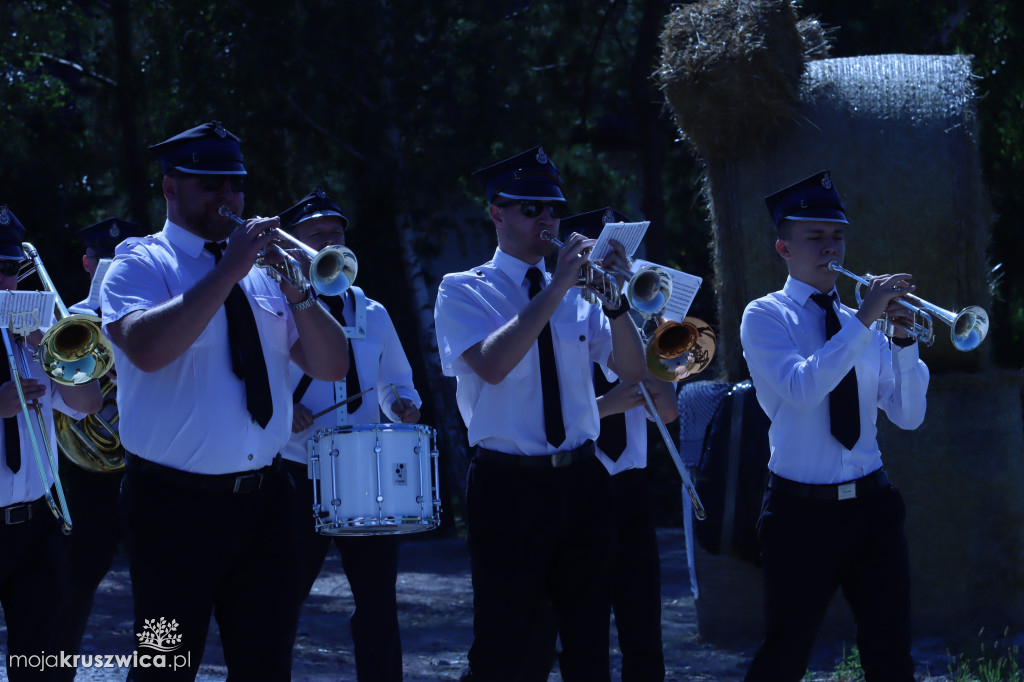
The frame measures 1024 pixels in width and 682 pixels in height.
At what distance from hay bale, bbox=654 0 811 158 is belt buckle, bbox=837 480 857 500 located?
323cm

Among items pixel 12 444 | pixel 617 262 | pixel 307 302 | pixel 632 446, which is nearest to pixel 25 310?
pixel 12 444

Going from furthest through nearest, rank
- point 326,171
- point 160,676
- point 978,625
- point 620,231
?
1. point 326,171
2. point 978,625
3. point 620,231
4. point 160,676

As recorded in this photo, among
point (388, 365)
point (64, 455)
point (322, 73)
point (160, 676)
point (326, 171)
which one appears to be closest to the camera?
point (160, 676)

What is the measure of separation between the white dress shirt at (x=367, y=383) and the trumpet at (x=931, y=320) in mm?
1994

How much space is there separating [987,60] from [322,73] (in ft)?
22.5

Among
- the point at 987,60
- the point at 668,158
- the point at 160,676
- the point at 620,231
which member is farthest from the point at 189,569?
the point at 668,158

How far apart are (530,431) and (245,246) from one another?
4.13 ft

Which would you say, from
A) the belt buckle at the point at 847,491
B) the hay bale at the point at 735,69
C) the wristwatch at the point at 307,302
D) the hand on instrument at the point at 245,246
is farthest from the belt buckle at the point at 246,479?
→ the hay bale at the point at 735,69

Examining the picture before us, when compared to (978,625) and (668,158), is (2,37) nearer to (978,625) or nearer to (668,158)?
(668,158)

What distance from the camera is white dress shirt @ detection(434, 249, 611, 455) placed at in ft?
15.7

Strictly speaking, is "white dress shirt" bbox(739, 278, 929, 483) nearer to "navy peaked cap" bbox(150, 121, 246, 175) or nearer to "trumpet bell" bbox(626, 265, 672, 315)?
"trumpet bell" bbox(626, 265, 672, 315)

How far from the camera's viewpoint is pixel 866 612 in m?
4.94

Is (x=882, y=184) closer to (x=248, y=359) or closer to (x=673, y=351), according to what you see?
(x=673, y=351)

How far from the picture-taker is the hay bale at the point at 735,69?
7664 mm
